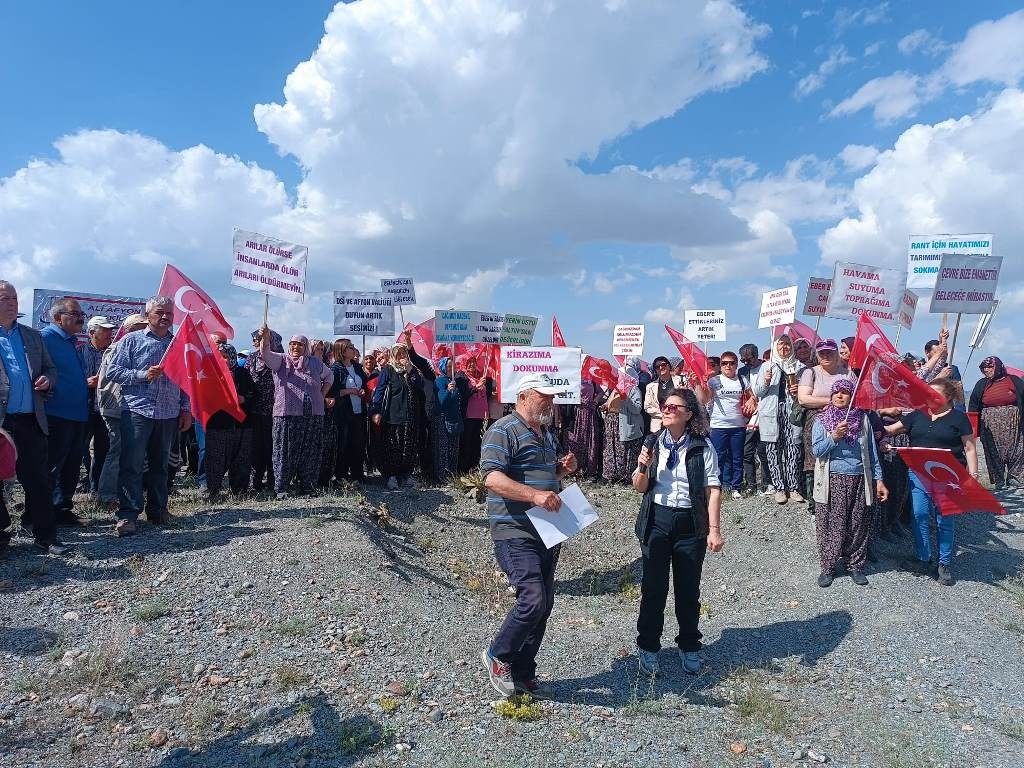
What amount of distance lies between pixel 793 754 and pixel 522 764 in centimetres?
168

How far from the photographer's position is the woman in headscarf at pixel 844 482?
22.1 ft

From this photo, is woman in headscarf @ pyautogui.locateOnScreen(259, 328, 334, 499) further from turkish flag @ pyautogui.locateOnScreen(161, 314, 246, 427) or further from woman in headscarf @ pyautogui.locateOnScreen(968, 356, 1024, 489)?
woman in headscarf @ pyautogui.locateOnScreen(968, 356, 1024, 489)

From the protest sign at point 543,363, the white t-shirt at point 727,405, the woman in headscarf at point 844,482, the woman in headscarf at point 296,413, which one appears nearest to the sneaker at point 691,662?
the woman in headscarf at point 844,482

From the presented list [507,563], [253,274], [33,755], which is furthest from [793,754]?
[253,274]

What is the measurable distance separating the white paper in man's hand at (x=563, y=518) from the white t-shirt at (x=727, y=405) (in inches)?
220

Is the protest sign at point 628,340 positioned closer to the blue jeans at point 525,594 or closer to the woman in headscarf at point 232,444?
the woman in headscarf at point 232,444

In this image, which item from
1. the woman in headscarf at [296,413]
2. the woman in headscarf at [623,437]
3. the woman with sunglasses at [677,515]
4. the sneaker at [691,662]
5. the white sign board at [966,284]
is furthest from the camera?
the woman in headscarf at [623,437]

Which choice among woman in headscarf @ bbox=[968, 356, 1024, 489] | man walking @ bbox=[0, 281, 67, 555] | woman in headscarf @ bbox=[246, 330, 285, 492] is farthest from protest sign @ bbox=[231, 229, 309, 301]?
woman in headscarf @ bbox=[968, 356, 1024, 489]

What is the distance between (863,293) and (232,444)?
909 centimetres

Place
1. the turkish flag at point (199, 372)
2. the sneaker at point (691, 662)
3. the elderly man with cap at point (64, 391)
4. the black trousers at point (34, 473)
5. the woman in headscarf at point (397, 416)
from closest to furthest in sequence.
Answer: the sneaker at point (691, 662), the black trousers at point (34, 473), the elderly man with cap at point (64, 391), the turkish flag at point (199, 372), the woman in headscarf at point (397, 416)

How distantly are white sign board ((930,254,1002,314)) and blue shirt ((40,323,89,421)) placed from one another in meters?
10.8

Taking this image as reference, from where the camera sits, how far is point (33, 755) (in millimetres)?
3969

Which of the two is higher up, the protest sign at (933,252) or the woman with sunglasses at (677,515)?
the protest sign at (933,252)

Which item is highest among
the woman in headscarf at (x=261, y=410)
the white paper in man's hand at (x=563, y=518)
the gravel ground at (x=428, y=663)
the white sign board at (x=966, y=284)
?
the white sign board at (x=966, y=284)
